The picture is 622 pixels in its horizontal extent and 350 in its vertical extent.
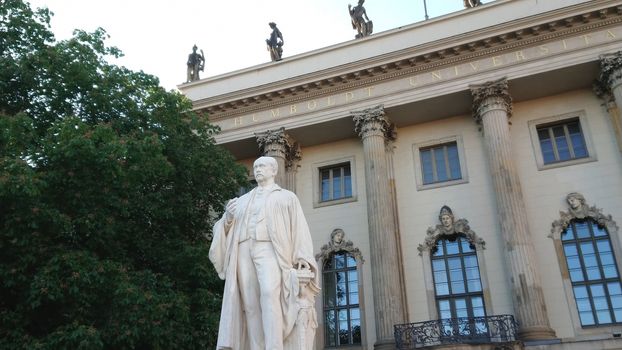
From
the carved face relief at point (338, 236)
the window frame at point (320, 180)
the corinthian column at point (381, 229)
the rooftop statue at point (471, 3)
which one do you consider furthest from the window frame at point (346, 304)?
the rooftop statue at point (471, 3)

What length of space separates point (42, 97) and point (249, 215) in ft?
34.0

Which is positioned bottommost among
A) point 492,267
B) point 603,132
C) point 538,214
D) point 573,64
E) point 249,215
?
point 249,215

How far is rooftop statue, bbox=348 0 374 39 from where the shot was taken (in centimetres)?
2536

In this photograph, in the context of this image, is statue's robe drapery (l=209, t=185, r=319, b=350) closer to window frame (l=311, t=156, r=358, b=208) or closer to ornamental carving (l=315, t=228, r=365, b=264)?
ornamental carving (l=315, t=228, r=365, b=264)

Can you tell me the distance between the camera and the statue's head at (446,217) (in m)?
20.8

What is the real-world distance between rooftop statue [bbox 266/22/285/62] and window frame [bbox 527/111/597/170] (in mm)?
11352

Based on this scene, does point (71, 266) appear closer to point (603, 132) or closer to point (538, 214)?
point (538, 214)

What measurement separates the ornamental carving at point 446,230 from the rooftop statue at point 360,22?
29.4 feet

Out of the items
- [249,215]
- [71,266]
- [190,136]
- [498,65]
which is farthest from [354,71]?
[249,215]

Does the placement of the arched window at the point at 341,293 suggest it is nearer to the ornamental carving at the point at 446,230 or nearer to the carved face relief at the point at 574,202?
the ornamental carving at the point at 446,230

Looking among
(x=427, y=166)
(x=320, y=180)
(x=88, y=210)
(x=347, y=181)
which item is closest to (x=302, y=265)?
(x=88, y=210)

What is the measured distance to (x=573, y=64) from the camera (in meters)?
20.0

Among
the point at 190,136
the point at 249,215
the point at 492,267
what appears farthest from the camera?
the point at 492,267

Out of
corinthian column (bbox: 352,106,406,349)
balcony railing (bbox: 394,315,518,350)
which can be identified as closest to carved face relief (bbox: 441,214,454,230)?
corinthian column (bbox: 352,106,406,349)
